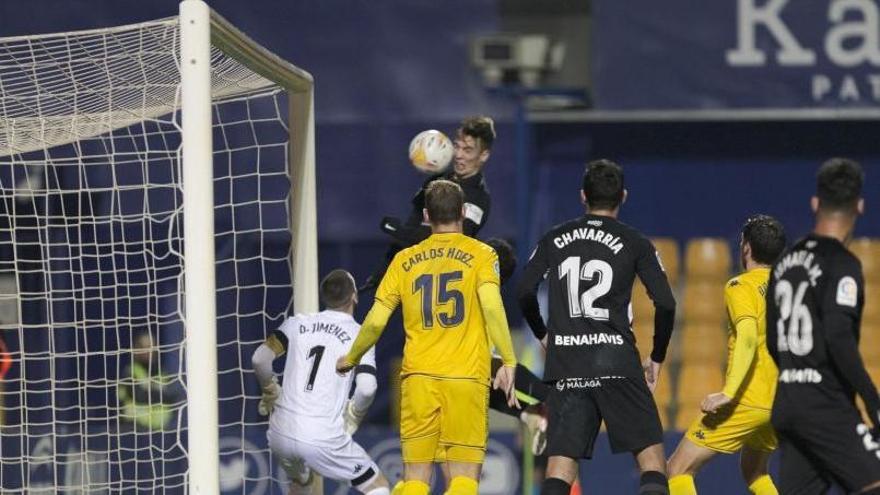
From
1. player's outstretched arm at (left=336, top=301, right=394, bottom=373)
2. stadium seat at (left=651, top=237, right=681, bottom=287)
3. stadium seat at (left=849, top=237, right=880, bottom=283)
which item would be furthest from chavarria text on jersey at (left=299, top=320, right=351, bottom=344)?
stadium seat at (left=849, top=237, right=880, bottom=283)

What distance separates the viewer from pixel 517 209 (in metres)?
13.2

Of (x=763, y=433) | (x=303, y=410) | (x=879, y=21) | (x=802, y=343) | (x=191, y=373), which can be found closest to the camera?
(x=802, y=343)

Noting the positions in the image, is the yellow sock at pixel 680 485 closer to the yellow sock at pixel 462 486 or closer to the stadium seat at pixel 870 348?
the yellow sock at pixel 462 486

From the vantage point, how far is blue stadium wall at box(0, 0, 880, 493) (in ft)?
43.6

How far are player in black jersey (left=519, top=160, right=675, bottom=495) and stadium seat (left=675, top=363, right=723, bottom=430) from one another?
18.3 feet

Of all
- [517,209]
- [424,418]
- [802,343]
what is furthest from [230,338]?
[802,343]

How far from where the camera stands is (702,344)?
13.5m

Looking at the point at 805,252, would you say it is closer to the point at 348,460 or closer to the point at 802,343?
the point at 802,343

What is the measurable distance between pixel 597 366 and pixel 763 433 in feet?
3.43

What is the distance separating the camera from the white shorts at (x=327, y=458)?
934cm

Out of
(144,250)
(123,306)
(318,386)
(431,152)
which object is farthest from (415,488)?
(123,306)

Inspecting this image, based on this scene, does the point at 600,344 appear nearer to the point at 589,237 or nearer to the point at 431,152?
the point at 589,237

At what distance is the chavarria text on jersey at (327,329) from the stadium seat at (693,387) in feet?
14.7

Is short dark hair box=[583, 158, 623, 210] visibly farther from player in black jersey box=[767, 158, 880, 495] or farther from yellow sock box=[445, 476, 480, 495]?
yellow sock box=[445, 476, 480, 495]
